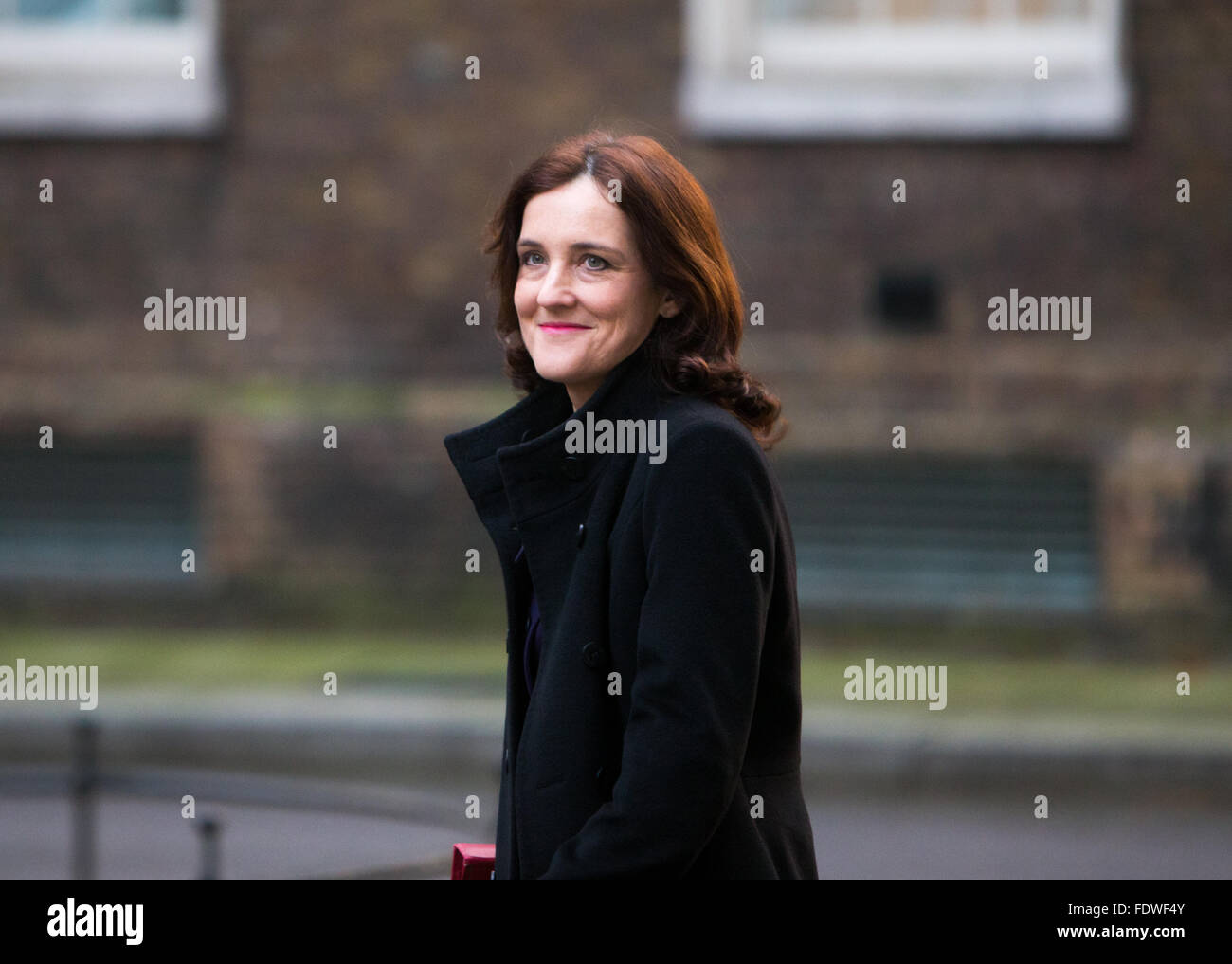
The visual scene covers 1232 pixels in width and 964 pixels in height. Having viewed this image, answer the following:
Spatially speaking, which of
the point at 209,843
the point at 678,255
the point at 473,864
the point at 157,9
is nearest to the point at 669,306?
the point at 678,255

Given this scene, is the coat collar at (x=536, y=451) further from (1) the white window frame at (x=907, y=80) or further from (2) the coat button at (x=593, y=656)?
(1) the white window frame at (x=907, y=80)

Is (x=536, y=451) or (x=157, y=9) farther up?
(x=157, y=9)

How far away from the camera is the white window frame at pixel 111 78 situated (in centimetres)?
1135

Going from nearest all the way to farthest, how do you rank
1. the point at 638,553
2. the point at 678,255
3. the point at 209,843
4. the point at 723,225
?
the point at 638,553 → the point at 678,255 → the point at 209,843 → the point at 723,225

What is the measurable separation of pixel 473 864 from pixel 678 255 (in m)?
0.95

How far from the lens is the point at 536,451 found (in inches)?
106

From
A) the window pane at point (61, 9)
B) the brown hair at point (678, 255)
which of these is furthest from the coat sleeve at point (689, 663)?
the window pane at point (61, 9)

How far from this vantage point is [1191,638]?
34.7 feet

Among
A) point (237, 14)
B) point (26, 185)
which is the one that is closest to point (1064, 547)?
point (237, 14)

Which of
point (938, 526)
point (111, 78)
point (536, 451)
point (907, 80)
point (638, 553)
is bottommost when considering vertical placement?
point (638, 553)

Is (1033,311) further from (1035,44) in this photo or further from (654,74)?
(654,74)

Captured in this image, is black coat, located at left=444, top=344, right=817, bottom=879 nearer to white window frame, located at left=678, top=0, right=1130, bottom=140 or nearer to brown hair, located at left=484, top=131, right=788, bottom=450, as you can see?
brown hair, located at left=484, top=131, right=788, bottom=450

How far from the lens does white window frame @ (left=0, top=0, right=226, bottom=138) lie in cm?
1135

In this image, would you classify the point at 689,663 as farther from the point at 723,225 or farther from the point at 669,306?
the point at 723,225
